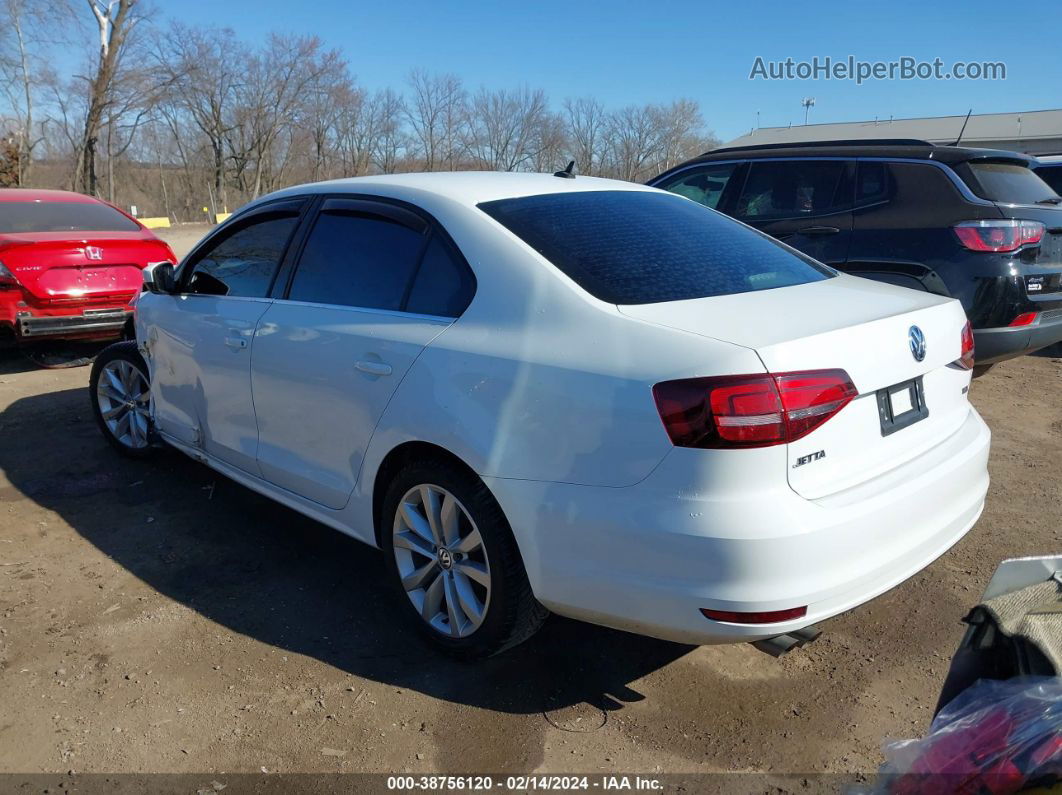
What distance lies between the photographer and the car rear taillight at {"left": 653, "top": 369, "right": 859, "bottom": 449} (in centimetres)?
226

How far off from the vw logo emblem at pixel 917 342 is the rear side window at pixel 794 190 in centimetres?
384

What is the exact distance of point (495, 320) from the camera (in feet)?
9.22

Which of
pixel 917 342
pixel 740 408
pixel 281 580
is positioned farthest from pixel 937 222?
pixel 281 580

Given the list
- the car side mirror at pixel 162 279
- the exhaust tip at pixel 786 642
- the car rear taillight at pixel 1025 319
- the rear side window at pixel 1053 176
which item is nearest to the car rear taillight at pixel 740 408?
the exhaust tip at pixel 786 642

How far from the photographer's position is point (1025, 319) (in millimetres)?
5434

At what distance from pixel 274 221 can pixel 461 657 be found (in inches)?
87.6

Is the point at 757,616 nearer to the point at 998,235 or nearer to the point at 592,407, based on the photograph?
the point at 592,407

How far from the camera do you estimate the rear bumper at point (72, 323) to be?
6.98m

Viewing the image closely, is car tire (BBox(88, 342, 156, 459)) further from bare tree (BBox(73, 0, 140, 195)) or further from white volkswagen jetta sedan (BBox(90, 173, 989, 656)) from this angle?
bare tree (BBox(73, 0, 140, 195))

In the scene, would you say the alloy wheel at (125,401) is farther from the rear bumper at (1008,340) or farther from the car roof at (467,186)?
the rear bumper at (1008,340)

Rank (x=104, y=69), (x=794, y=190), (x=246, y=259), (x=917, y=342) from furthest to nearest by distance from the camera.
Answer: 1. (x=104, y=69)
2. (x=794, y=190)
3. (x=246, y=259)
4. (x=917, y=342)

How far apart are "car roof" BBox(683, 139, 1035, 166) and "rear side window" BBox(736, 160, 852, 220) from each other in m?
0.10

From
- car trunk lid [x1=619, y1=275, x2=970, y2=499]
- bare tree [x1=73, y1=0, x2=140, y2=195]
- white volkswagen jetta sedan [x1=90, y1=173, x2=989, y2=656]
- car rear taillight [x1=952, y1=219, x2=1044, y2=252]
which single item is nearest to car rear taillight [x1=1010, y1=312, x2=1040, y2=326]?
car rear taillight [x1=952, y1=219, x2=1044, y2=252]

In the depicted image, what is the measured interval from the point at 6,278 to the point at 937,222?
7.30 metres
